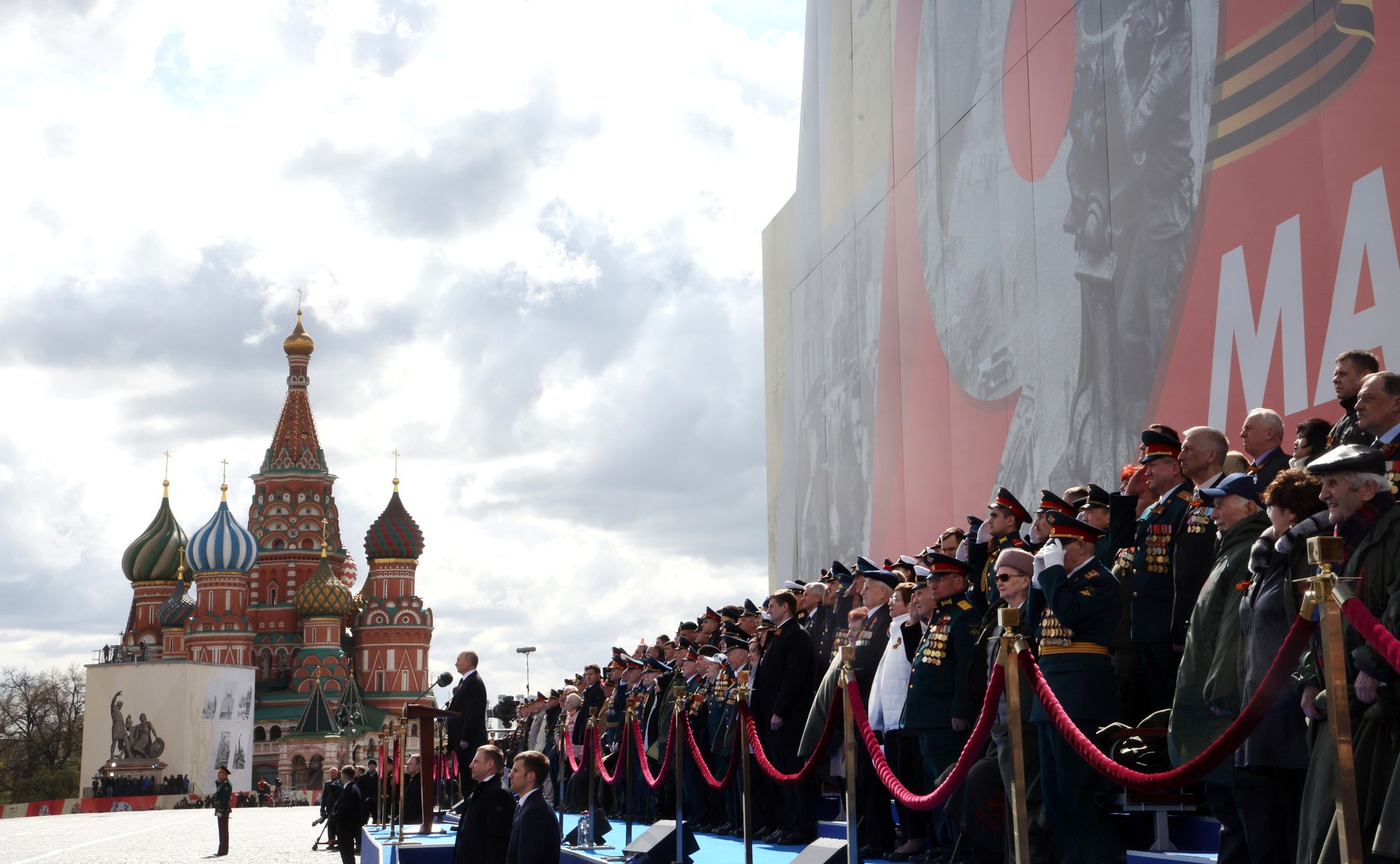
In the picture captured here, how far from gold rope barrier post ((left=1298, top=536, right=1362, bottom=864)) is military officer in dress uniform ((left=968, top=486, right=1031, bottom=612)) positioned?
126 inches

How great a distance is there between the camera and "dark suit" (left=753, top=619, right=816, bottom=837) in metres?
8.38

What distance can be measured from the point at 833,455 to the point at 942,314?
420cm

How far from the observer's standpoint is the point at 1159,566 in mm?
5691

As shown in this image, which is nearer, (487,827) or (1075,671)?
(1075,671)

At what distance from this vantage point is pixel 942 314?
14.6 m

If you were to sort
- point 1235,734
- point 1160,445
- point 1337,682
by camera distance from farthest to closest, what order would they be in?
1. point 1160,445
2. point 1235,734
3. point 1337,682

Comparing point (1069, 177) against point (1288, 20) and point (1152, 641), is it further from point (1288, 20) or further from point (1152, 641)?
point (1152, 641)

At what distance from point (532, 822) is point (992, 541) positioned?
2867 mm

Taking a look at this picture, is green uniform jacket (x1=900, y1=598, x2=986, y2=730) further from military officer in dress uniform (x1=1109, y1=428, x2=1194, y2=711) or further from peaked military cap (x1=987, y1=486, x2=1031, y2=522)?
military officer in dress uniform (x1=1109, y1=428, x2=1194, y2=711)

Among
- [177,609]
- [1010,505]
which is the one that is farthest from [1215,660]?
[177,609]

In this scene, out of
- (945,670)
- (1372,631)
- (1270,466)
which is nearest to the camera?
(1372,631)

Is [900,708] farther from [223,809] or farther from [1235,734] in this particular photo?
[223,809]

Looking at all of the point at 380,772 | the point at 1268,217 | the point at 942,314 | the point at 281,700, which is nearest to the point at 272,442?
the point at 281,700

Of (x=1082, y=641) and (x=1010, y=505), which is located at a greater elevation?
(x=1010, y=505)
